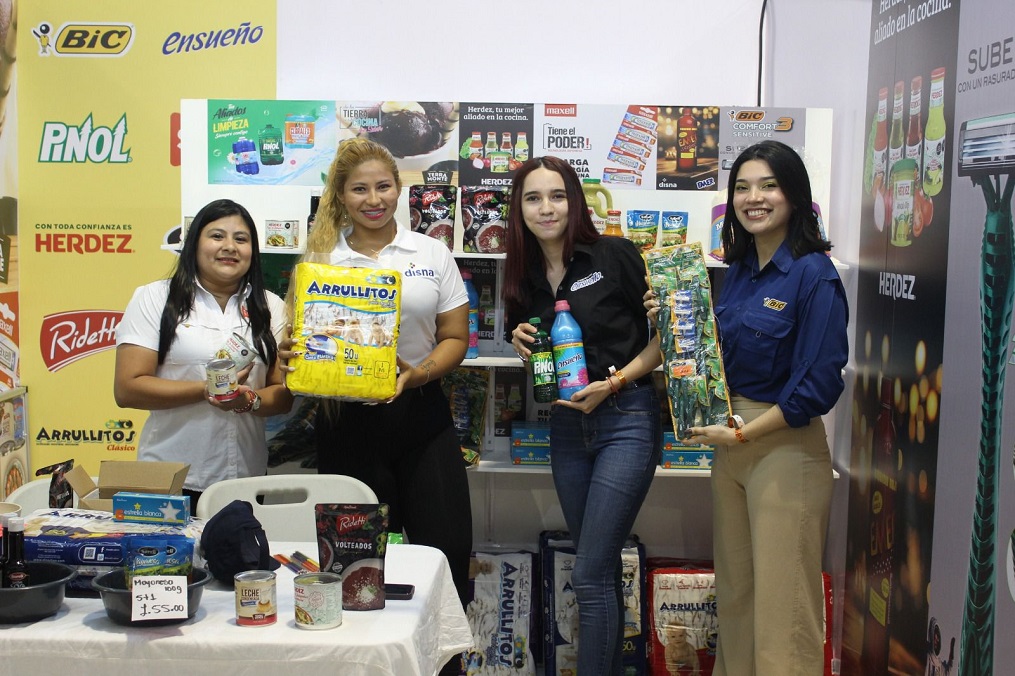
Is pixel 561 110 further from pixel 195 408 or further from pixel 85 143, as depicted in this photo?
pixel 85 143

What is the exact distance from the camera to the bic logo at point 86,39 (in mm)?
4094

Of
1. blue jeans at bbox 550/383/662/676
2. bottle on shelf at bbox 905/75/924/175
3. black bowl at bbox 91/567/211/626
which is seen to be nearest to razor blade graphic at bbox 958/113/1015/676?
bottle on shelf at bbox 905/75/924/175

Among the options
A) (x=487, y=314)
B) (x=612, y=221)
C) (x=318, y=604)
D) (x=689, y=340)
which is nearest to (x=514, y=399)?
(x=487, y=314)

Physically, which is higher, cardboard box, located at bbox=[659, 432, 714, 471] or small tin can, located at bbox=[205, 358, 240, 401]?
small tin can, located at bbox=[205, 358, 240, 401]

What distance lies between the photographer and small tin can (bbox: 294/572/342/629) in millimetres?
1722

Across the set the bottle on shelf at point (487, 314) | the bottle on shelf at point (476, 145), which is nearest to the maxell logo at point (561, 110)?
the bottle on shelf at point (476, 145)

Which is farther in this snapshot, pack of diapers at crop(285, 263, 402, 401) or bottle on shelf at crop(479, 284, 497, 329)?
bottle on shelf at crop(479, 284, 497, 329)

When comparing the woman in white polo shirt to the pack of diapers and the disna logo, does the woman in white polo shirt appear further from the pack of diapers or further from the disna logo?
the disna logo

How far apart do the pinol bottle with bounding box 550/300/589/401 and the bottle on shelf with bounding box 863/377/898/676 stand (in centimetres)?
108

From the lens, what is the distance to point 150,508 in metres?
2.10

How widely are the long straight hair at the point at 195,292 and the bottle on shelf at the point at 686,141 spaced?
1.73 metres

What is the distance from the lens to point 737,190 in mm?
2742

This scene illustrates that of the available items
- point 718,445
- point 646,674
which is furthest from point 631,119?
point 646,674

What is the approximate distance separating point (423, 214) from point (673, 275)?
1089 millimetres
